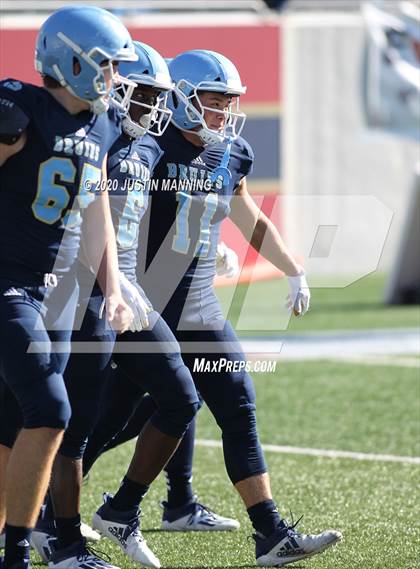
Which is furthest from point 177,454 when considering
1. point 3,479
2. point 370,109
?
point 370,109

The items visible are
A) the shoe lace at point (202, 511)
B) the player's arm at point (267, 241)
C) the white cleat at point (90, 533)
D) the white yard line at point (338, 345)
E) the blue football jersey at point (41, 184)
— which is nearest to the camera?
the blue football jersey at point (41, 184)

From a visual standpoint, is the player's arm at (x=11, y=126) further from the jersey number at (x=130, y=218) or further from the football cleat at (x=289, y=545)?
the football cleat at (x=289, y=545)

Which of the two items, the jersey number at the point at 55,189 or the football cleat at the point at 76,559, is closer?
the jersey number at the point at 55,189

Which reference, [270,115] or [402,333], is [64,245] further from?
[270,115]

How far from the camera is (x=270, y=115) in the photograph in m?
14.5

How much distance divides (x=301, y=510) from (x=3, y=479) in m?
1.53

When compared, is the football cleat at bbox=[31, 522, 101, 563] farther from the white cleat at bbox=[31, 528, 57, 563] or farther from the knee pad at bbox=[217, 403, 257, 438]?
the knee pad at bbox=[217, 403, 257, 438]

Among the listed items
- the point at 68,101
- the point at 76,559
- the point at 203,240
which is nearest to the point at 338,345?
the point at 203,240

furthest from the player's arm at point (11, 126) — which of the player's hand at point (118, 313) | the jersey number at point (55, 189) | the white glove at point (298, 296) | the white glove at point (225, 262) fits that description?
Answer: the white glove at point (225, 262)

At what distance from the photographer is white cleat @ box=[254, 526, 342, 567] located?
14.1ft

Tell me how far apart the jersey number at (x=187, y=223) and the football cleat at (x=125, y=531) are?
0.97 m

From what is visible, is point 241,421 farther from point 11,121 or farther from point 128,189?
point 11,121

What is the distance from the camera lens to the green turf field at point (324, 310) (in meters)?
10.6

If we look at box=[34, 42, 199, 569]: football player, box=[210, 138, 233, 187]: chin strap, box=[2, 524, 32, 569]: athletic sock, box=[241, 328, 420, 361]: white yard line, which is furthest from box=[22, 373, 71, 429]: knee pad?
box=[241, 328, 420, 361]: white yard line
